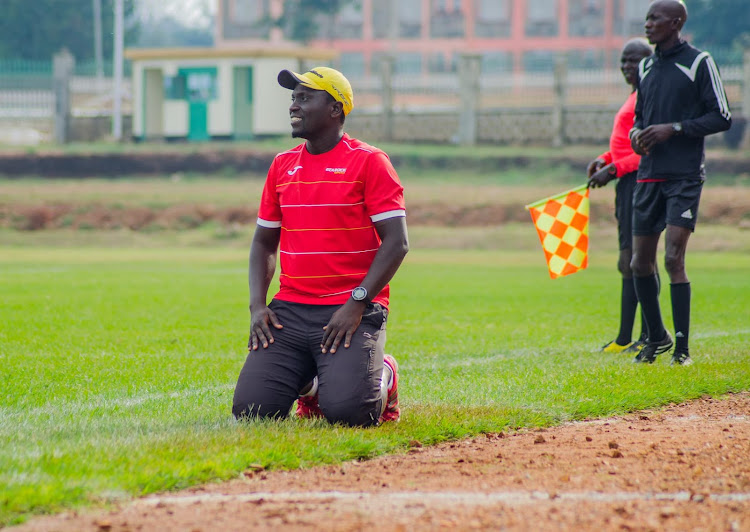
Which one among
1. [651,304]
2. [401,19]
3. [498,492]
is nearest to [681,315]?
[651,304]

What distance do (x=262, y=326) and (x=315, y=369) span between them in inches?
15.8

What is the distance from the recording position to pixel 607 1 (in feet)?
227

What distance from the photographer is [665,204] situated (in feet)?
24.8

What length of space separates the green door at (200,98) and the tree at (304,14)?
771 inches

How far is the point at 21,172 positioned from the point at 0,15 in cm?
2672

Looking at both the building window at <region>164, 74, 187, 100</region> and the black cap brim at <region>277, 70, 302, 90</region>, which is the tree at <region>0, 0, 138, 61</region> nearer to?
the building window at <region>164, 74, 187, 100</region>

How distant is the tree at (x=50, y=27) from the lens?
58625mm

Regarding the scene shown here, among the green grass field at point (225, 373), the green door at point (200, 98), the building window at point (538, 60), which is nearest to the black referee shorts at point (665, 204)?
the green grass field at point (225, 373)

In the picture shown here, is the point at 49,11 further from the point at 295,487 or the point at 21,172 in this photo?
the point at 295,487

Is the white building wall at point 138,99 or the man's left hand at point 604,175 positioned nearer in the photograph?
the man's left hand at point 604,175

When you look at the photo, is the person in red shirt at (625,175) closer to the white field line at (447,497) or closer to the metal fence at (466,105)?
the white field line at (447,497)

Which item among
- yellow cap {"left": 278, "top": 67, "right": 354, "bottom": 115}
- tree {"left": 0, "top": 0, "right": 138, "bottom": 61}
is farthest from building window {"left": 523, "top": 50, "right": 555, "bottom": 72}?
yellow cap {"left": 278, "top": 67, "right": 354, "bottom": 115}

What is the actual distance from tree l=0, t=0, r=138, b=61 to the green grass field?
4629cm

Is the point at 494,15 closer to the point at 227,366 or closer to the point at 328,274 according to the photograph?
the point at 227,366
